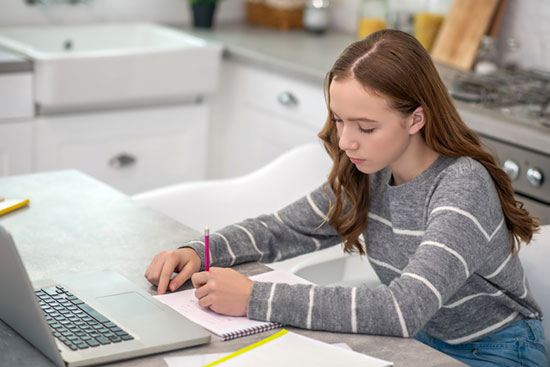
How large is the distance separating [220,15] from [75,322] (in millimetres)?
2641

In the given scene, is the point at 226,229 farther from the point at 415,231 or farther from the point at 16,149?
the point at 16,149

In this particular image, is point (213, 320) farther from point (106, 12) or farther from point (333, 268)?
point (106, 12)

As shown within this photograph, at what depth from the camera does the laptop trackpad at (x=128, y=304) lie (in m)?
1.22

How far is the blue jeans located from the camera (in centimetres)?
146

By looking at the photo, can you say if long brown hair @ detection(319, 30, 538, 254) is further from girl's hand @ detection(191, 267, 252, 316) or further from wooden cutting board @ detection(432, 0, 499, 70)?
wooden cutting board @ detection(432, 0, 499, 70)

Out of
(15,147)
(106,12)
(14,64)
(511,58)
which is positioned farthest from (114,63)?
(511,58)

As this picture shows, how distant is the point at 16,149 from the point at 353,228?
1.60 m

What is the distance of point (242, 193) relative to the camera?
2.07 meters

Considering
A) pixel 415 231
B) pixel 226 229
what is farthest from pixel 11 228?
pixel 415 231

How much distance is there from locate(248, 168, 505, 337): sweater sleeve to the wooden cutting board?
5.18 ft

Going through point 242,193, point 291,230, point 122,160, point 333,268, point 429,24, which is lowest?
point 122,160

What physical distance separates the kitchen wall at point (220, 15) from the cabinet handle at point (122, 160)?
68cm

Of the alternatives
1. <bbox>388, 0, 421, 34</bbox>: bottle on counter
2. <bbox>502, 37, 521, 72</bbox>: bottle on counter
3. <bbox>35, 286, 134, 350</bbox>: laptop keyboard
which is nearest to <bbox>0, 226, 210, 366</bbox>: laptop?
<bbox>35, 286, 134, 350</bbox>: laptop keyboard

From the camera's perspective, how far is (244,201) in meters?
2.07
